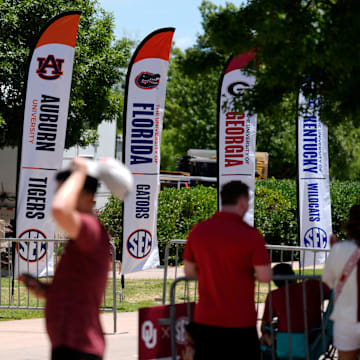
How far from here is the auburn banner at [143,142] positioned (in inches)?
442

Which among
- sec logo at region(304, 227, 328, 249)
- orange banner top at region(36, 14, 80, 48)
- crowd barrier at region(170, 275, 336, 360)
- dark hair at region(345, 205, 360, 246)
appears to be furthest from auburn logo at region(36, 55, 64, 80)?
dark hair at region(345, 205, 360, 246)

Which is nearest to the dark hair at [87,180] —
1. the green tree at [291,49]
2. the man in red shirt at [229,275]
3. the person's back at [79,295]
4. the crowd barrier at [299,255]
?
the person's back at [79,295]

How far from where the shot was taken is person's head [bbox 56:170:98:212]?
3.71 m

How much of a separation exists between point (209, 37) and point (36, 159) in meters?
5.48

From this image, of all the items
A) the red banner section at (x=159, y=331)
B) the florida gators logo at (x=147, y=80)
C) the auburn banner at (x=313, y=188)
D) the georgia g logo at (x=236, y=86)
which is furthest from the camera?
the auburn banner at (x=313, y=188)

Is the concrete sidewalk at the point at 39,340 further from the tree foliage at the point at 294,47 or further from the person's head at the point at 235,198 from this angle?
the person's head at the point at 235,198

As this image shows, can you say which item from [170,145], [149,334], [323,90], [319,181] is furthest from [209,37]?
[170,145]

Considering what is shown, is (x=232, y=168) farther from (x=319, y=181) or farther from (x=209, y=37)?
(x=209, y=37)

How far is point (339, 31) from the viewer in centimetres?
520

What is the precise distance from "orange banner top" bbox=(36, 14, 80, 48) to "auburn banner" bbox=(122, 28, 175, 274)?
1.11 m

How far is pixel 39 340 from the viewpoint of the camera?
850cm

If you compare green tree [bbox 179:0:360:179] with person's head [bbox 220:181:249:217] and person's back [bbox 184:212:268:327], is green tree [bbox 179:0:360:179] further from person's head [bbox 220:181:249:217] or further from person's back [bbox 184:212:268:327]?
person's back [bbox 184:212:268:327]

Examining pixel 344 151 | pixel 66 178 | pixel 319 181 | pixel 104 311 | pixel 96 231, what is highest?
pixel 344 151

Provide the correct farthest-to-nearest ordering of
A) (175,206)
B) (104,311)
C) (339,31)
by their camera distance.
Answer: (175,206), (104,311), (339,31)
